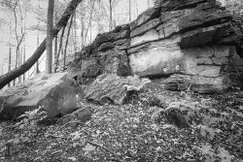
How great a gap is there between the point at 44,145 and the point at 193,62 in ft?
24.0

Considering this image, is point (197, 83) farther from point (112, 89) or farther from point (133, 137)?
point (133, 137)

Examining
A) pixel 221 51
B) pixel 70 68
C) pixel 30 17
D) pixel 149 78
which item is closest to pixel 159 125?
pixel 149 78

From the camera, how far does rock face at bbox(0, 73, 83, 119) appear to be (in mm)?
4871

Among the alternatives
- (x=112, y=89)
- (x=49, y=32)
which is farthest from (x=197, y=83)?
(x=49, y=32)

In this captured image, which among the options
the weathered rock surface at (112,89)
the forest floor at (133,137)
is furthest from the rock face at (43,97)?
the weathered rock surface at (112,89)

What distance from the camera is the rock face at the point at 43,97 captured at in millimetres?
4871

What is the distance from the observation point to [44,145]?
411 cm

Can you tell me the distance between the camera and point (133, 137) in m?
4.52

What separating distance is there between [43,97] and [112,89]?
3.10m

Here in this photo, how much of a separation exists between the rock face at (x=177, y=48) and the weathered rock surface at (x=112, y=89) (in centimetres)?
107

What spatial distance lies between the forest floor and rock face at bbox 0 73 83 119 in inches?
16.5

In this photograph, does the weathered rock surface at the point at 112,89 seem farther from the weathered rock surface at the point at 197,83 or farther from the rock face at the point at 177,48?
the weathered rock surface at the point at 197,83

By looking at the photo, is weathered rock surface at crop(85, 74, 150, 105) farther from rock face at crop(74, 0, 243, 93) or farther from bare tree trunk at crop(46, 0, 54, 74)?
bare tree trunk at crop(46, 0, 54, 74)

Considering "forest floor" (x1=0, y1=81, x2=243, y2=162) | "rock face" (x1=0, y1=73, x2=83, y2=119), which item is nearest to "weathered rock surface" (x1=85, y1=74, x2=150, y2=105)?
"forest floor" (x1=0, y1=81, x2=243, y2=162)
